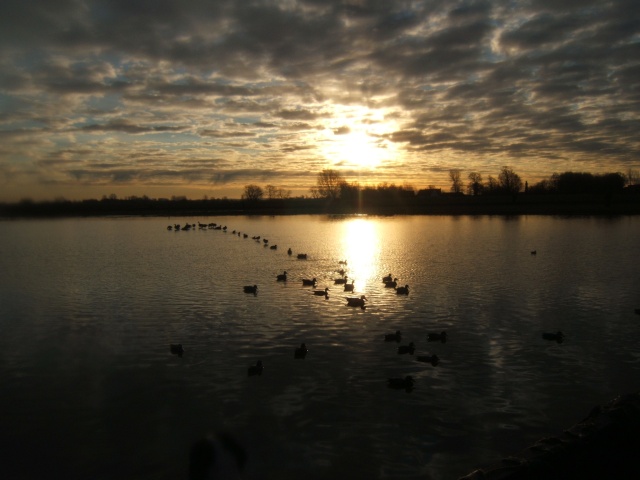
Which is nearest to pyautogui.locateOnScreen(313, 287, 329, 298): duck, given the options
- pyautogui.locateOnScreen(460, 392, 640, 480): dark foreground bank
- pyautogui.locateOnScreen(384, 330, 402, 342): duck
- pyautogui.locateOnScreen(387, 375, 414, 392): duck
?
pyautogui.locateOnScreen(384, 330, 402, 342): duck

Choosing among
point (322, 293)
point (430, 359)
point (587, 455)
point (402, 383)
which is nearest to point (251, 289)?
Result: point (322, 293)

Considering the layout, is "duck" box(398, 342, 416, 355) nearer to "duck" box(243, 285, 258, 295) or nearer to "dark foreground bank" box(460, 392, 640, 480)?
"dark foreground bank" box(460, 392, 640, 480)

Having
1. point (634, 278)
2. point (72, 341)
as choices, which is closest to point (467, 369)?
point (72, 341)

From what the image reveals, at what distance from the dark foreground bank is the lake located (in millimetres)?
1307

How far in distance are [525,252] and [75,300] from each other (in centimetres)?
2709

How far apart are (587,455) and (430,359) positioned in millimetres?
5134

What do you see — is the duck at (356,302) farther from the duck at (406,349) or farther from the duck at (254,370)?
the duck at (254,370)

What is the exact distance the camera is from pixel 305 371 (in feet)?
36.1

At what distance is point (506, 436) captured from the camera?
802 centimetres

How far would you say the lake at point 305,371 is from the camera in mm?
7840

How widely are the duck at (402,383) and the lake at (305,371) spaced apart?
4.7 inches

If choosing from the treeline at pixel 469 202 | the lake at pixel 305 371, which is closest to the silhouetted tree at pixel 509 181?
the treeline at pixel 469 202

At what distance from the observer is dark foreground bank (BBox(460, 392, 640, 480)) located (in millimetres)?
5857

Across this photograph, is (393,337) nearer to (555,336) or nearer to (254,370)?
(254,370)
